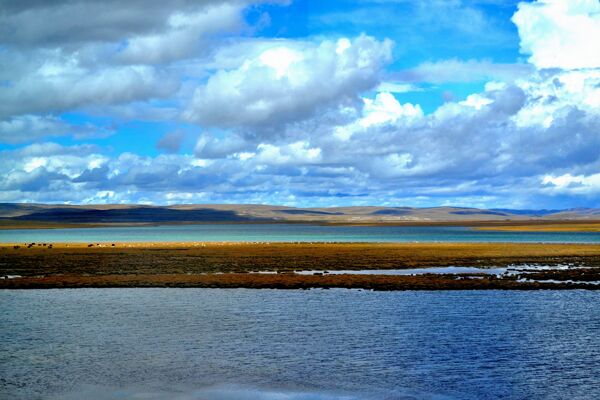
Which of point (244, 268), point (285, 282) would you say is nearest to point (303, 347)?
point (285, 282)

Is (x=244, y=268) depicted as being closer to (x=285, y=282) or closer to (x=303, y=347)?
(x=285, y=282)

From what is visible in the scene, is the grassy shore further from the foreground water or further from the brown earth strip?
the foreground water

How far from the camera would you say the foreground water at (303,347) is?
2183 cm

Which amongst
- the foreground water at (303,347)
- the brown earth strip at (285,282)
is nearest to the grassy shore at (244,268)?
the brown earth strip at (285,282)

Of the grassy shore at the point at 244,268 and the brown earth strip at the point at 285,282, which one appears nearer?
the brown earth strip at the point at 285,282

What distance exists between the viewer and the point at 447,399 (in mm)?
20422

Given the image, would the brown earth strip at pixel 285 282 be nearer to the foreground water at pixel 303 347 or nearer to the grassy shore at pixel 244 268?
the grassy shore at pixel 244 268

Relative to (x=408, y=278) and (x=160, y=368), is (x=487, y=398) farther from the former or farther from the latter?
(x=408, y=278)

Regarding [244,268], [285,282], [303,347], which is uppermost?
[244,268]

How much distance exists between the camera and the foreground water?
21.8 metres

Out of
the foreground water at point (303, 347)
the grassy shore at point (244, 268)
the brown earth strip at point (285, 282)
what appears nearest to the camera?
the foreground water at point (303, 347)

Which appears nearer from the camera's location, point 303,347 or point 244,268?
point 303,347

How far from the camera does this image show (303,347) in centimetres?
2794

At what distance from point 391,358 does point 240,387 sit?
6.91m
